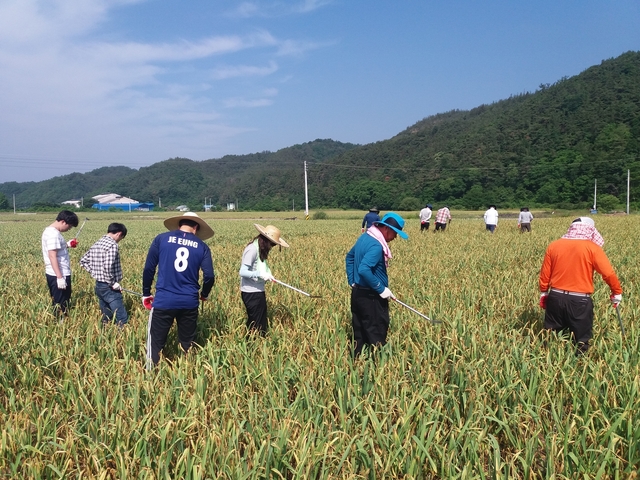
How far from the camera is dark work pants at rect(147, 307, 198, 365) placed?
13.9ft

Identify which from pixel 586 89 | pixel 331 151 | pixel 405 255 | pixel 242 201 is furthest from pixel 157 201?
pixel 405 255

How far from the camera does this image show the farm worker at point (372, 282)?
13.9 ft

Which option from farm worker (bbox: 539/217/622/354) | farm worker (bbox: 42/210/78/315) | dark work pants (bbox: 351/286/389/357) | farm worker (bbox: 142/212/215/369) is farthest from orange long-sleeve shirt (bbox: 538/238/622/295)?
farm worker (bbox: 42/210/78/315)

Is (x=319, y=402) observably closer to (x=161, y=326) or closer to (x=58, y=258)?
(x=161, y=326)

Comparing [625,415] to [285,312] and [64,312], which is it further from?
[64,312]

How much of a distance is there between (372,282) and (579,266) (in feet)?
6.51

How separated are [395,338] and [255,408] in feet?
6.63

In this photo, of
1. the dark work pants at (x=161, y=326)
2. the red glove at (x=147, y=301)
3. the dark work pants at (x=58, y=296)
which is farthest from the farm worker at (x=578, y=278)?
the dark work pants at (x=58, y=296)

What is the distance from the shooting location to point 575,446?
104 inches

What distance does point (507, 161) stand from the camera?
79.1 m

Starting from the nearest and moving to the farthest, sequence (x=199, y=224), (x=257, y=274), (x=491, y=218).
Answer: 1. (x=199, y=224)
2. (x=257, y=274)
3. (x=491, y=218)

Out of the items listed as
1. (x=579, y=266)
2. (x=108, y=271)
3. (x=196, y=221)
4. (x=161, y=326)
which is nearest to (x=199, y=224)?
(x=196, y=221)

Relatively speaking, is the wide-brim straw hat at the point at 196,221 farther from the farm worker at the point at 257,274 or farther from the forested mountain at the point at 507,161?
the forested mountain at the point at 507,161

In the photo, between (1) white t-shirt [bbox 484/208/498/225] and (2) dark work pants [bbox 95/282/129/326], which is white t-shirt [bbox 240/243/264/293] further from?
(1) white t-shirt [bbox 484/208/498/225]
